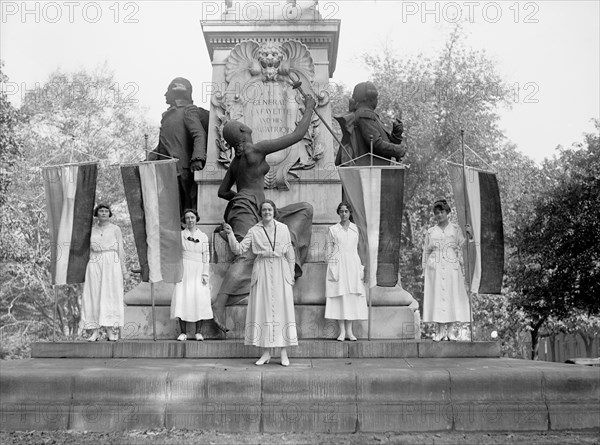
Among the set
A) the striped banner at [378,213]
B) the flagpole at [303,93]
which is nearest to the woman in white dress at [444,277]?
the striped banner at [378,213]

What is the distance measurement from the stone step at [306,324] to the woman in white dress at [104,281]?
0.42 m

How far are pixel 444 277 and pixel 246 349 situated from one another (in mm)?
3165

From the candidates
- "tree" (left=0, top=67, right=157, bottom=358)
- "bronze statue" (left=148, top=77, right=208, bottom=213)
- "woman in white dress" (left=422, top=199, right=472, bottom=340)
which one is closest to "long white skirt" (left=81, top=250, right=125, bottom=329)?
"bronze statue" (left=148, top=77, right=208, bottom=213)

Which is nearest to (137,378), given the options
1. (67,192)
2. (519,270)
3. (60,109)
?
(67,192)

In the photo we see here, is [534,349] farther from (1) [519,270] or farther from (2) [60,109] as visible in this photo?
(2) [60,109]

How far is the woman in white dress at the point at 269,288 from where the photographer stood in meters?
9.08

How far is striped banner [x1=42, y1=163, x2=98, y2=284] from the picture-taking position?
10914 mm

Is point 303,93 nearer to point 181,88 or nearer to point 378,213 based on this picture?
point 378,213

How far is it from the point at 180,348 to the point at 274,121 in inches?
180

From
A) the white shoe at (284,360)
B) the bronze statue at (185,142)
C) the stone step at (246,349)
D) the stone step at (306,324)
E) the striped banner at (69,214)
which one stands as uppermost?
the bronze statue at (185,142)

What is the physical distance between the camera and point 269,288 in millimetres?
9266

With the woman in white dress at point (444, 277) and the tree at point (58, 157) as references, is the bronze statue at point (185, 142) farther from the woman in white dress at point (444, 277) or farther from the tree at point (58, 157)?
the tree at point (58, 157)

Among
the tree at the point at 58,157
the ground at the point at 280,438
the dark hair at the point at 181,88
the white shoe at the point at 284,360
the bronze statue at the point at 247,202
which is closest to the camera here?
the ground at the point at 280,438

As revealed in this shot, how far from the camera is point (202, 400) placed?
26.1ft
